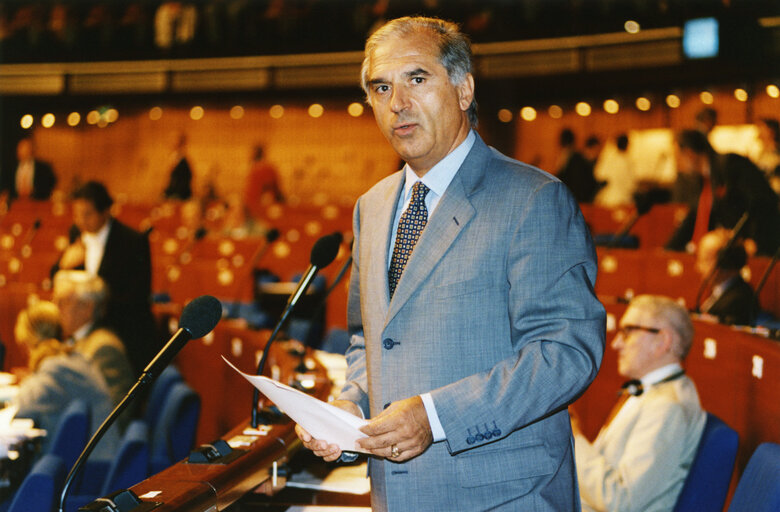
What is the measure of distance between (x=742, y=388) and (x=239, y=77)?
1187 cm

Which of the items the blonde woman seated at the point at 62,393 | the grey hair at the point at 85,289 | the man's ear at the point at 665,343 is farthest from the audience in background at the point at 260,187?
the man's ear at the point at 665,343

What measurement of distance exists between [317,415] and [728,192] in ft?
15.7

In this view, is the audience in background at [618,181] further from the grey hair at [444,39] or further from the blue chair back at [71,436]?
the grey hair at [444,39]

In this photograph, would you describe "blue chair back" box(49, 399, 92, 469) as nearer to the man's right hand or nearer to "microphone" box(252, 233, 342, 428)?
"microphone" box(252, 233, 342, 428)

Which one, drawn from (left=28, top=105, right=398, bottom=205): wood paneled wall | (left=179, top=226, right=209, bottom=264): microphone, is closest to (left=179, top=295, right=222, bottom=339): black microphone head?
(left=179, top=226, right=209, bottom=264): microphone

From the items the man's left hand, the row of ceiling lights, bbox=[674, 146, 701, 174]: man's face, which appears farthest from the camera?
the row of ceiling lights

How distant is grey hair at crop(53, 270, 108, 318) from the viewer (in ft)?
13.7

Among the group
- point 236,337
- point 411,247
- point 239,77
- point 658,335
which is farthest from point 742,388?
point 239,77

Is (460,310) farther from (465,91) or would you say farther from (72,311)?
(72,311)

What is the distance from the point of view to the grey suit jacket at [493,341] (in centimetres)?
144

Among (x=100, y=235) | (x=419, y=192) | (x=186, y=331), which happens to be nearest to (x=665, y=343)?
(x=419, y=192)

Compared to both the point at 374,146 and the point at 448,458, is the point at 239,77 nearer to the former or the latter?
the point at 374,146

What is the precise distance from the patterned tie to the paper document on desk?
0.28m

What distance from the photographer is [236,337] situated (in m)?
4.66
